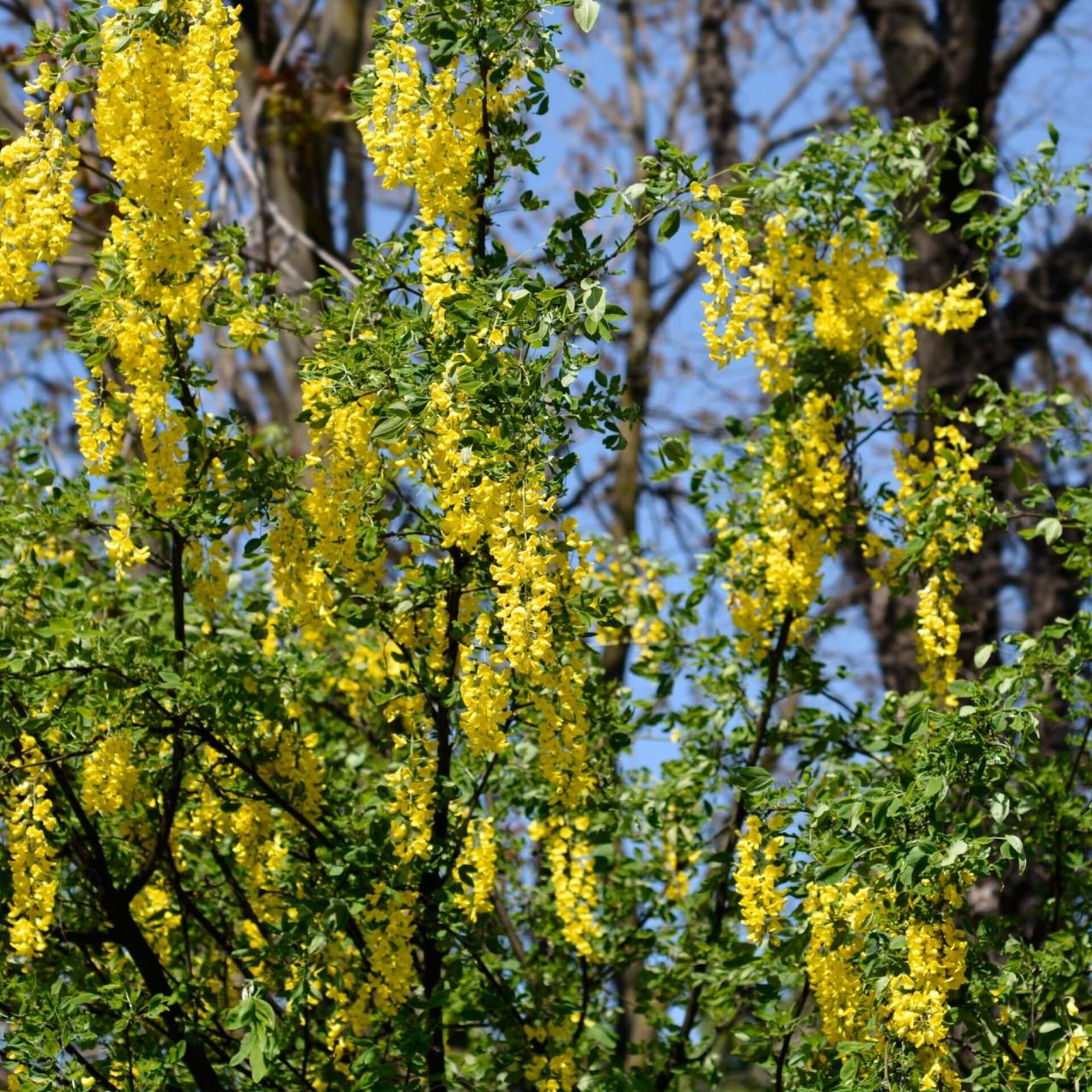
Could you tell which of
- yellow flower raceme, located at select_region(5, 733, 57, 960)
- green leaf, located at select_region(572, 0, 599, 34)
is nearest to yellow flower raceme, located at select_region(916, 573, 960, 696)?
green leaf, located at select_region(572, 0, 599, 34)

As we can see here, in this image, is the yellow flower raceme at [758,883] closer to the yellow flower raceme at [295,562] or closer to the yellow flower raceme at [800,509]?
the yellow flower raceme at [800,509]

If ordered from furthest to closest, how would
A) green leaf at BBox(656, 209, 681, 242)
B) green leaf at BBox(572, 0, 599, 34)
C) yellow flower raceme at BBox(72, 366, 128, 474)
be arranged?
yellow flower raceme at BBox(72, 366, 128, 474)
green leaf at BBox(656, 209, 681, 242)
green leaf at BBox(572, 0, 599, 34)

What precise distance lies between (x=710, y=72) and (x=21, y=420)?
981 centimetres

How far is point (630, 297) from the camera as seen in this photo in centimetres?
1223

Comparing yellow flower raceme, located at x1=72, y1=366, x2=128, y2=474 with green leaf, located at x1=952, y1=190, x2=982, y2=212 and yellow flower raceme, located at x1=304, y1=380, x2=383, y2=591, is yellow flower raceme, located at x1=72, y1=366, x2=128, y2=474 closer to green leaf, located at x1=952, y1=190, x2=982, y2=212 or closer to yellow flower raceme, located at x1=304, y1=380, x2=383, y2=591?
yellow flower raceme, located at x1=304, y1=380, x2=383, y2=591

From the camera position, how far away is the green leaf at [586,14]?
3.39 metres

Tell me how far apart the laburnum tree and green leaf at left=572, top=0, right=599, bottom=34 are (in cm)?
1

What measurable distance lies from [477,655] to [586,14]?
1.44m

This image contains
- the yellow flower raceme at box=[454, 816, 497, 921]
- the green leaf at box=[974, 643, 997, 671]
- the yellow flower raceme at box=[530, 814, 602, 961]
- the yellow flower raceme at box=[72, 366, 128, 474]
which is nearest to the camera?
the yellow flower raceme at box=[72, 366, 128, 474]

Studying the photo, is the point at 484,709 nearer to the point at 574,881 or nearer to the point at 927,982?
the point at 927,982

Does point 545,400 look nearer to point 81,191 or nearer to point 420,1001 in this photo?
point 420,1001

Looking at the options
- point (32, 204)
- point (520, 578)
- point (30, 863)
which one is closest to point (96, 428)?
point (32, 204)

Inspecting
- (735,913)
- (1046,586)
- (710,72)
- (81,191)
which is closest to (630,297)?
(710,72)

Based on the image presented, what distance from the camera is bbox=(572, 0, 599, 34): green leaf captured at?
11.1 feet
